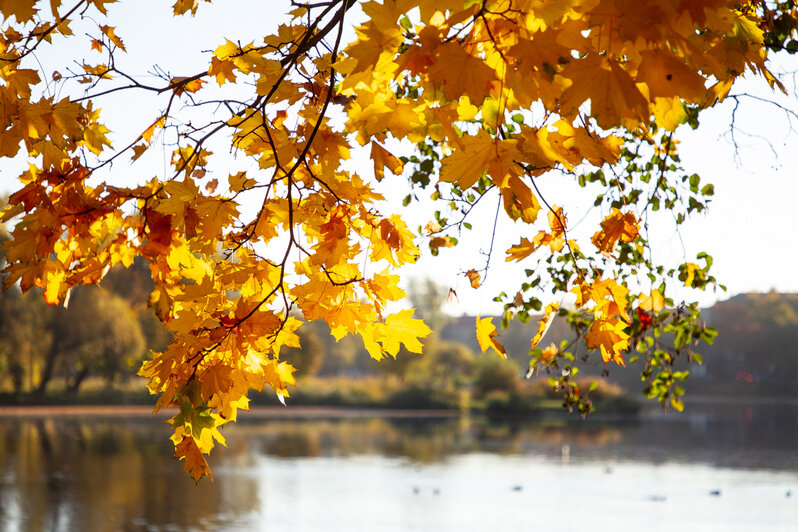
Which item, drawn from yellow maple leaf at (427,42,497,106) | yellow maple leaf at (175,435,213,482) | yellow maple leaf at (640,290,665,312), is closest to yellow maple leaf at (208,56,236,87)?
yellow maple leaf at (175,435,213,482)

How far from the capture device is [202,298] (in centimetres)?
126

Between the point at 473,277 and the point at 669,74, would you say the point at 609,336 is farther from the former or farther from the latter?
the point at 669,74

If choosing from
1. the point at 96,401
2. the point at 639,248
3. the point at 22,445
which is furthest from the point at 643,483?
the point at 96,401

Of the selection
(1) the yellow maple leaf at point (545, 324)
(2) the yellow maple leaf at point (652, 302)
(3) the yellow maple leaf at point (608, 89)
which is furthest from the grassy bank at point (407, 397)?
(3) the yellow maple leaf at point (608, 89)

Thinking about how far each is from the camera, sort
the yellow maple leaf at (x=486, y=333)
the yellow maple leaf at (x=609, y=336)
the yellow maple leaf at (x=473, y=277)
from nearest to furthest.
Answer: the yellow maple leaf at (x=486, y=333)
the yellow maple leaf at (x=609, y=336)
the yellow maple leaf at (x=473, y=277)

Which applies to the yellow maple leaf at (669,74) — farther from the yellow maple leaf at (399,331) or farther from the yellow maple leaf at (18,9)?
the yellow maple leaf at (18,9)

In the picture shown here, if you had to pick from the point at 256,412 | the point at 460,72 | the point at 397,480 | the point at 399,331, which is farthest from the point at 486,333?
the point at 256,412

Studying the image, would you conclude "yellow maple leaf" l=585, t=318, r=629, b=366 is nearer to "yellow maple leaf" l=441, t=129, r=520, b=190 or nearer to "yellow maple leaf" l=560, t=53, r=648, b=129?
"yellow maple leaf" l=441, t=129, r=520, b=190

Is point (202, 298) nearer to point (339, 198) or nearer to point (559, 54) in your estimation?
point (339, 198)

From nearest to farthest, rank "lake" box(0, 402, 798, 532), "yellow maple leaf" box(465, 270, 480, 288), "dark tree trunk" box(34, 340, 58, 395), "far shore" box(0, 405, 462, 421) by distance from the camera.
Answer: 1. "yellow maple leaf" box(465, 270, 480, 288)
2. "lake" box(0, 402, 798, 532)
3. "far shore" box(0, 405, 462, 421)
4. "dark tree trunk" box(34, 340, 58, 395)

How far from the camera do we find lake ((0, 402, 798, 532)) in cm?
765

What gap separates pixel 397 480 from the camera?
980cm

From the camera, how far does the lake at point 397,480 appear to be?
765 centimetres

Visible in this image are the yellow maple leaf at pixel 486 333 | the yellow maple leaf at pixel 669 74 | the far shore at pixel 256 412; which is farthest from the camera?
the far shore at pixel 256 412
